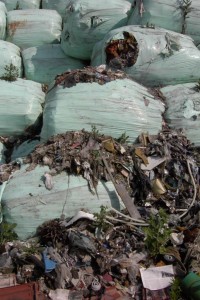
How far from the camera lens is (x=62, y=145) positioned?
3801 millimetres

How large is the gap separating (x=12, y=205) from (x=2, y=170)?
1.25 ft

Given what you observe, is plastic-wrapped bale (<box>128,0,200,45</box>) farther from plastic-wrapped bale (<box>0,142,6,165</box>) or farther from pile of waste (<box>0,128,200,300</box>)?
plastic-wrapped bale (<box>0,142,6,165</box>)

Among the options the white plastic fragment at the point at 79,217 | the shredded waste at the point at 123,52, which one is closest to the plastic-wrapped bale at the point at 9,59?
the shredded waste at the point at 123,52

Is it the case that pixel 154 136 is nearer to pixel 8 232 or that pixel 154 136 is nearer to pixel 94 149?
pixel 94 149

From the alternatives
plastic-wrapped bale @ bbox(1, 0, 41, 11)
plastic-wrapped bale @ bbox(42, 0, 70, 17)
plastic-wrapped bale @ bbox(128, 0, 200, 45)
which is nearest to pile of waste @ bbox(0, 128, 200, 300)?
plastic-wrapped bale @ bbox(128, 0, 200, 45)

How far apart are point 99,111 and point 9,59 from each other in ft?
5.20

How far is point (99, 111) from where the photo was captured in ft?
12.9

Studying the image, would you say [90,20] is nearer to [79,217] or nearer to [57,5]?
[57,5]

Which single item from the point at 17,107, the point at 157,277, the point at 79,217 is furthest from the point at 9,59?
the point at 157,277

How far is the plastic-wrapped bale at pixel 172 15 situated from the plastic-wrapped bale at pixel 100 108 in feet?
3.05

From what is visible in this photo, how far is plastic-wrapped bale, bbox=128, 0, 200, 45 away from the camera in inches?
182

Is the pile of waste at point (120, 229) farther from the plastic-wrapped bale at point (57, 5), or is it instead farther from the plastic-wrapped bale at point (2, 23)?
the plastic-wrapped bale at point (57, 5)

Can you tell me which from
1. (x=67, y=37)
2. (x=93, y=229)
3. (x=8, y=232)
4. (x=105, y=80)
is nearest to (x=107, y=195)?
(x=93, y=229)

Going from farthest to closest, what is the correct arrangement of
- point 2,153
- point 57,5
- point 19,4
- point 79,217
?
point 19,4
point 57,5
point 2,153
point 79,217
